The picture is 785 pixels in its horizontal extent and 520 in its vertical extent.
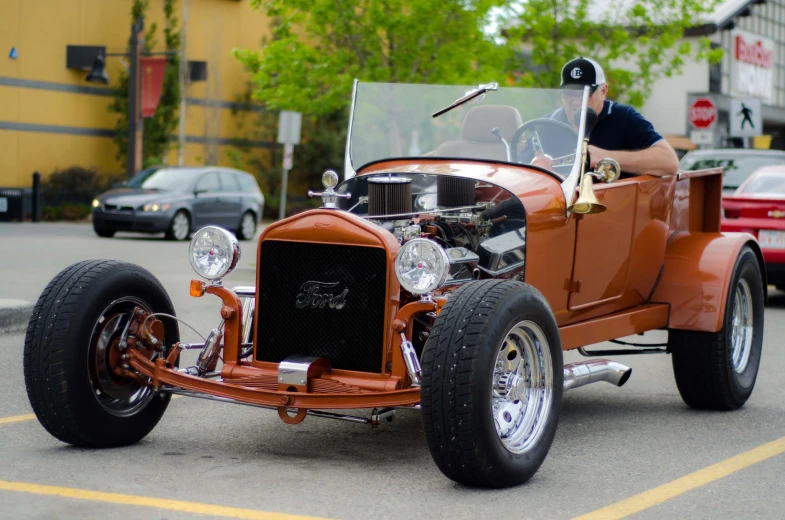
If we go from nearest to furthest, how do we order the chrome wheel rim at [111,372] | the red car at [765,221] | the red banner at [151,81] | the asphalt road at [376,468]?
the asphalt road at [376,468]
the chrome wheel rim at [111,372]
the red car at [765,221]
the red banner at [151,81]

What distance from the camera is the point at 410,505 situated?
14.9 ft

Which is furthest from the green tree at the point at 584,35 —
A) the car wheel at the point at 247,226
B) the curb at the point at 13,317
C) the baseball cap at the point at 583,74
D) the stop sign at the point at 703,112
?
the baseball cap at the point at 583,74

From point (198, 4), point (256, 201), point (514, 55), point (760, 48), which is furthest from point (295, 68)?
point (760, 48)

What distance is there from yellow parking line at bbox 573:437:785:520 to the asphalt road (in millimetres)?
13

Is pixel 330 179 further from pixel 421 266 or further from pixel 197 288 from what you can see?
pixel 421 266

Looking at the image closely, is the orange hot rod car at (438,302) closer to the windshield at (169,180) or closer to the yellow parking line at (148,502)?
the yellow parking line at (148,502)

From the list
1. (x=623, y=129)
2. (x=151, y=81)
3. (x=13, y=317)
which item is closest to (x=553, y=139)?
(x=623, y=129)

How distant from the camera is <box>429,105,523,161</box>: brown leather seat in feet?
21.0

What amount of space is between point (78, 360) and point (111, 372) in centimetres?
29

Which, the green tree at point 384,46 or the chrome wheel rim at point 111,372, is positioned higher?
the green tree at point 384,46

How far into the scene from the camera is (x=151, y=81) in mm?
34125

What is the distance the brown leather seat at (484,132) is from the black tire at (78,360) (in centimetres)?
202

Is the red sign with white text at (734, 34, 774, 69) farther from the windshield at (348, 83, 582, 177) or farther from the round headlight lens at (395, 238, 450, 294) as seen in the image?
the round headlight lens at (395, 238, 450, 294)

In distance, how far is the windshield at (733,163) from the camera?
632 inches
